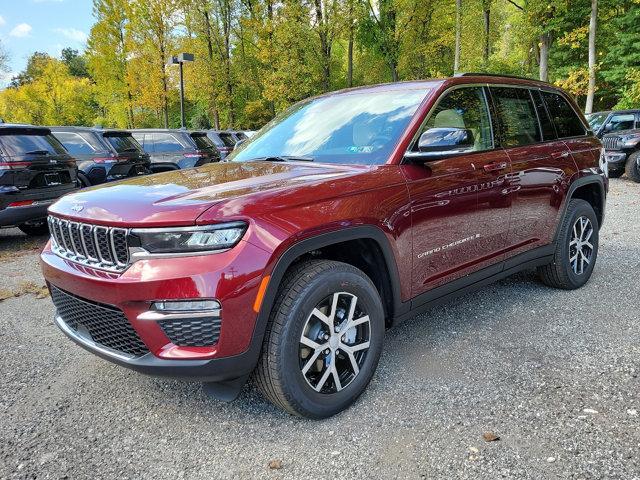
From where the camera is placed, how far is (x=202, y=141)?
12.7 meters

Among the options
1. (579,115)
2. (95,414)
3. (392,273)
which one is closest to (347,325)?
(392,273)

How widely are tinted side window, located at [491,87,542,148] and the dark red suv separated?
0.05ft

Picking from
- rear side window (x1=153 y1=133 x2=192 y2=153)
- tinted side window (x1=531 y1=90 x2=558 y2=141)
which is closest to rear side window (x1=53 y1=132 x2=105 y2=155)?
rear side window (x1=153 y1=133 x2=192 y2=153)

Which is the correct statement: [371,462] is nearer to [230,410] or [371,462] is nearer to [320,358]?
[320,358]

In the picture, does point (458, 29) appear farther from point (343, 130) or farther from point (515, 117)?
point (343, 130)

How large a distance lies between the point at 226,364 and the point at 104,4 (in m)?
29.3

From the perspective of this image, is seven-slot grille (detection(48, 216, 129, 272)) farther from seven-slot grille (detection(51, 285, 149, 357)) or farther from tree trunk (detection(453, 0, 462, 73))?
tree trunk (detection(453, 0, 462, 73))

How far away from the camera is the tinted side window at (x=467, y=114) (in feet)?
10.8

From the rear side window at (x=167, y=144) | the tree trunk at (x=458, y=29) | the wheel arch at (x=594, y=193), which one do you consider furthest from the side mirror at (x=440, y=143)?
the tree trunk at (x=458, y=29)

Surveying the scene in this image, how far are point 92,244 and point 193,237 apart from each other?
64cm

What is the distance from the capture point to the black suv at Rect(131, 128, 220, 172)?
12086 mm

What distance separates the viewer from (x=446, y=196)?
3137mm

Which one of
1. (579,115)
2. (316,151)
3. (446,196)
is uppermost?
(579,115)

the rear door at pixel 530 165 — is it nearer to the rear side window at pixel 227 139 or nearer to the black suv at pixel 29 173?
the black suv at pixel 29 173
